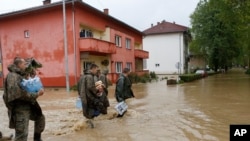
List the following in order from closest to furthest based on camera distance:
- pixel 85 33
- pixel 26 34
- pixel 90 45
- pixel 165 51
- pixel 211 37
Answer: pixel 90 45
pixel 85 33
pixel 26 34
pixel 211 37
pixel 165 51

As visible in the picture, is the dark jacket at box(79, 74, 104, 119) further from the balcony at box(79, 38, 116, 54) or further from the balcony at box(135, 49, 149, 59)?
the balcony at box(135, 49, 149, 59)

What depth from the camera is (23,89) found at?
17.7ft

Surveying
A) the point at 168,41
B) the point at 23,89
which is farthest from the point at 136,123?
the point at 168,41

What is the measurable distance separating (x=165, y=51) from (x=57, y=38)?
→ 34.5m

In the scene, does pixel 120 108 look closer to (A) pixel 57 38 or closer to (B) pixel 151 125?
(B) pixel 151 125

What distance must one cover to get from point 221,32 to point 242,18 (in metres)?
25.5

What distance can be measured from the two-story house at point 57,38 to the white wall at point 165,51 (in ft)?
95.8

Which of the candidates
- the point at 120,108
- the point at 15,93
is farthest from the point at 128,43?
the point at 15,93

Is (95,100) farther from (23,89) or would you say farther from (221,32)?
(221,32)

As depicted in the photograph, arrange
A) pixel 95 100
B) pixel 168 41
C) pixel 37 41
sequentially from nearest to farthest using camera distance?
pixel 95 100 < pixel 37 41 < pixel 168 41

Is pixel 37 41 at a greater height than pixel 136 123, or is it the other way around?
pixel 37 41

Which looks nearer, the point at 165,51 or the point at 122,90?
the point at 122,90

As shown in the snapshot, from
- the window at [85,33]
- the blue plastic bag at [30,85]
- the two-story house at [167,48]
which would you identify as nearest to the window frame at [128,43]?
the window at [85,33]

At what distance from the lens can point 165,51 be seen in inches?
2172
